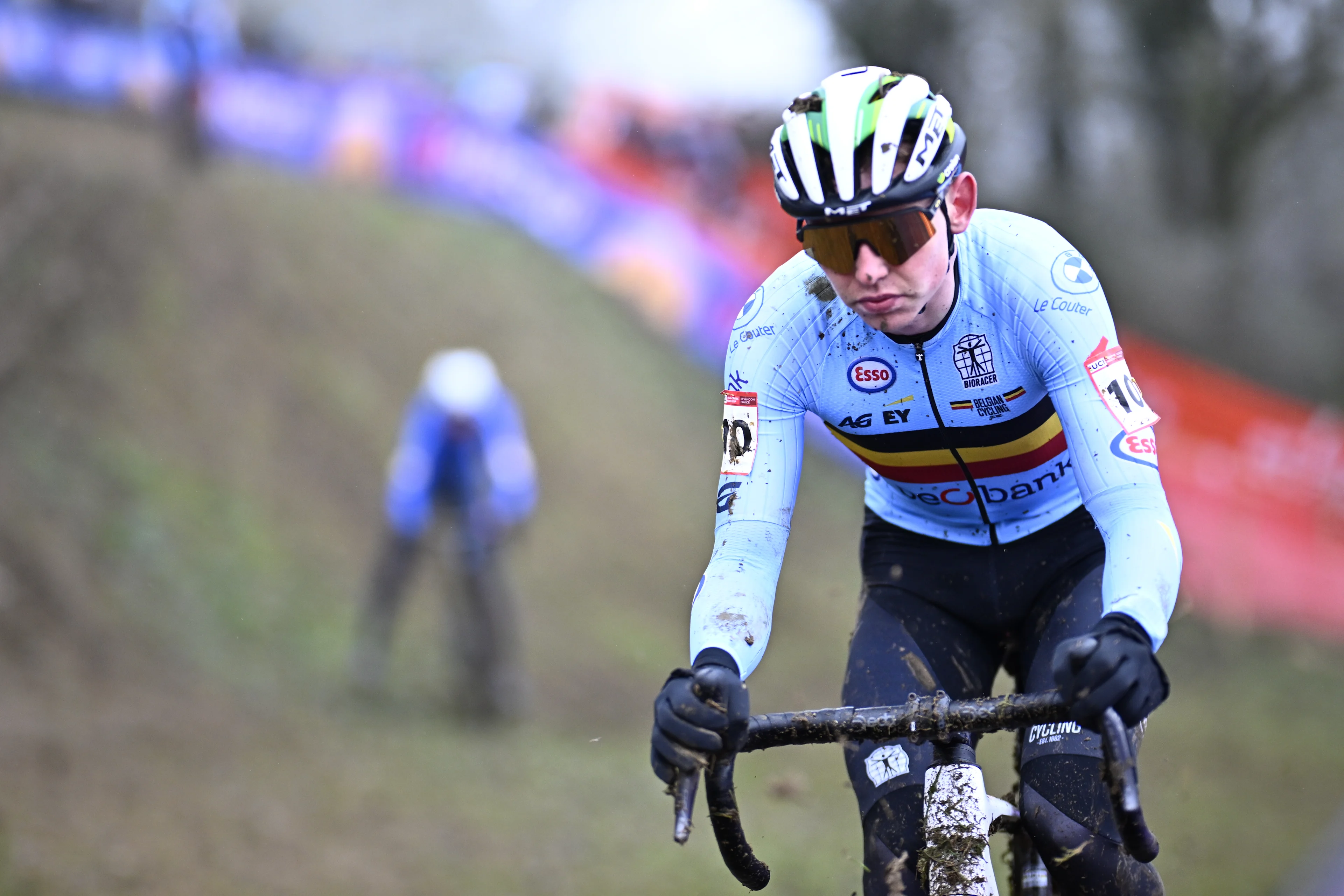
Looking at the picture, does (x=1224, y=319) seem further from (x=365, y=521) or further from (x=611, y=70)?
(x=365, y=521)

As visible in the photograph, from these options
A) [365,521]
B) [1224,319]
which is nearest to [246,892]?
[365,521]

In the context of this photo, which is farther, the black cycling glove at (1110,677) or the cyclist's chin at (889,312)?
the cyclist's chin at (889,312)

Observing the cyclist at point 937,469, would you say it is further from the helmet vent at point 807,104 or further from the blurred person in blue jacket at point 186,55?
the blurred person in blue jacket at point 186,55

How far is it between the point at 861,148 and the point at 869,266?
282mm

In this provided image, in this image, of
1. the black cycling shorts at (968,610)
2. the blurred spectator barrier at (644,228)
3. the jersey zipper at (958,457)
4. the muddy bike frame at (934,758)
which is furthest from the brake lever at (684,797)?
the blurred spectator barrier at (644,228)

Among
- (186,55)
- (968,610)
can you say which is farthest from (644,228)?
(968,610)

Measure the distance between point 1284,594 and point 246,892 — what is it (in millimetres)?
11693

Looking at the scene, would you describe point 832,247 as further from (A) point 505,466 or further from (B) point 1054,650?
(A) point 505,466

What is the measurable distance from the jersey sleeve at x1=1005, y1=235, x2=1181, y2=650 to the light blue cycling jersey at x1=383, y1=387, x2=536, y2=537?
8215mm

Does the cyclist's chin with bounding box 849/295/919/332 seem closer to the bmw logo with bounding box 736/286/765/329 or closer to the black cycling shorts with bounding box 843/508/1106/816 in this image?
the bmw logo with bounding box 736/286/765/329

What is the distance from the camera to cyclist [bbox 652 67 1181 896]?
10.0 feet

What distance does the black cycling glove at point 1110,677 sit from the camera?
2.64 meters

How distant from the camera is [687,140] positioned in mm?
20469

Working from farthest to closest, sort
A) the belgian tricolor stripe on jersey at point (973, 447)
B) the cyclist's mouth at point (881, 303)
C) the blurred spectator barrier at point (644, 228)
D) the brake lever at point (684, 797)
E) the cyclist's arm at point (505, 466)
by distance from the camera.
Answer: the blurred spectator barrier at point (644, 228) < the cyclist's arm at point (505, 466) < the belgian tricolor stripe on jersey at point (973, 447) < the cyclist's mouth at point (881, 303) < the brake lever at point (684, 797)
